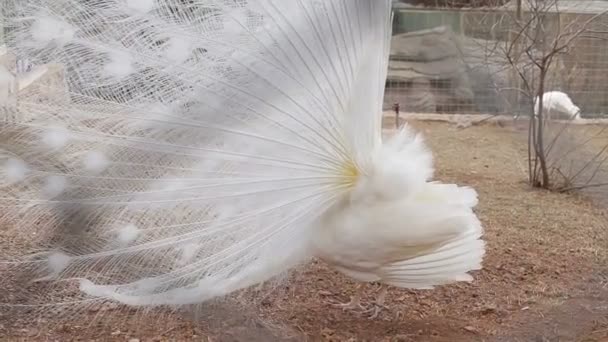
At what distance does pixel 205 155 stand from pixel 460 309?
1536 millimetres

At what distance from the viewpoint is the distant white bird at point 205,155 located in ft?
9.03

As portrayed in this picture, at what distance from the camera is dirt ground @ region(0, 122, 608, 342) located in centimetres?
319

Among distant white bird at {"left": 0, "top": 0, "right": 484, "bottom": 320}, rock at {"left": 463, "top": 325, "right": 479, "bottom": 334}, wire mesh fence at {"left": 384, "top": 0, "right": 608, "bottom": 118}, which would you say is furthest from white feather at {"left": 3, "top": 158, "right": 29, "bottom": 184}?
wire mesh fence at {"left": 384, "top": 0, "right": 608, "bottom": 118}

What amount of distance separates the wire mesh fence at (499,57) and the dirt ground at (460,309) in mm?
1395

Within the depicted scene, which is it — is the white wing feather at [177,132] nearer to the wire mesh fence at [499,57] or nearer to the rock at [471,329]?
the rock at [471,329]

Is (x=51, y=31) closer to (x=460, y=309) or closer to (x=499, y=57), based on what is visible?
(x=460, y=309)

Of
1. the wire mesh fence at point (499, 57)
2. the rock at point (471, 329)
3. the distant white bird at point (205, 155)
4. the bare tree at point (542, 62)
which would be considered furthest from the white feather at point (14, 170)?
the bare tree at point (542, 62)

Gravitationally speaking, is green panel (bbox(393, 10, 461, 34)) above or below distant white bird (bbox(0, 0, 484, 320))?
above

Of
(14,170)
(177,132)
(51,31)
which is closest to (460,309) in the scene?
(177,132)

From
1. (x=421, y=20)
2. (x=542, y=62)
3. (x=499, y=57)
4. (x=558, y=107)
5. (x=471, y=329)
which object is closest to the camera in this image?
(x=471, y=329)

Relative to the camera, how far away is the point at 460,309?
367 centimetres

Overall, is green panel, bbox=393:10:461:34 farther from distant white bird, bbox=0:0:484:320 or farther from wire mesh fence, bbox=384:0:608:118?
distant white bird, bbox=0:0:484:320

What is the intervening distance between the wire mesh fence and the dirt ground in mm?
1395

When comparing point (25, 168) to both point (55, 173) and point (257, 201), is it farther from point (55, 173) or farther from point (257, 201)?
point (257, 201)
